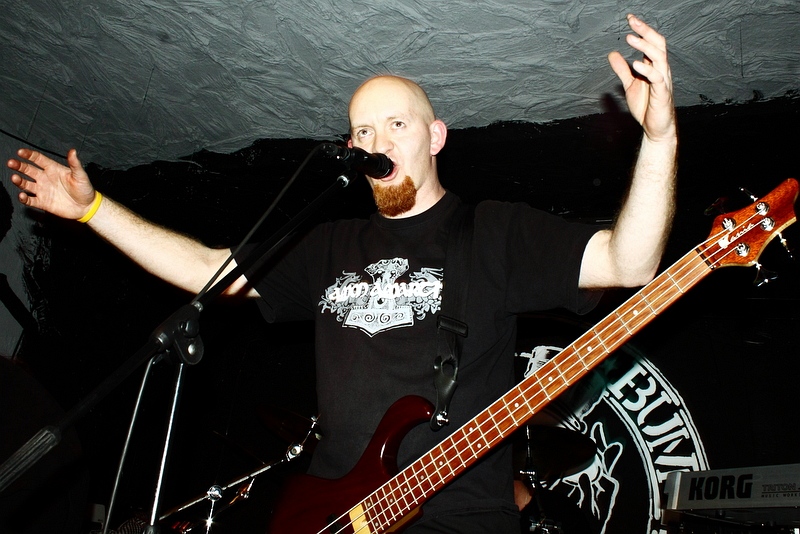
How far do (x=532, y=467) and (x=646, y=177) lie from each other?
2006 millimetres

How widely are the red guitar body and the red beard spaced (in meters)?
0.74

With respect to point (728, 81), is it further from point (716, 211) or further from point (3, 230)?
point (3, 230)

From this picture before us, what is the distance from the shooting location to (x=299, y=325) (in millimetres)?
4652

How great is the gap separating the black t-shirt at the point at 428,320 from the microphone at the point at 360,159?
384 millimetres

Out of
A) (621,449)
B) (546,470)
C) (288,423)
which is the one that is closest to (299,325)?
(288,423)

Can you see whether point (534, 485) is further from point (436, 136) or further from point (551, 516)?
point (436, 136)

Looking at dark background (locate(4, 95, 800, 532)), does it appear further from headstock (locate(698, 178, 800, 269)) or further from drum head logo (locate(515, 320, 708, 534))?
headstock (locate(698, 178, 800, 269))

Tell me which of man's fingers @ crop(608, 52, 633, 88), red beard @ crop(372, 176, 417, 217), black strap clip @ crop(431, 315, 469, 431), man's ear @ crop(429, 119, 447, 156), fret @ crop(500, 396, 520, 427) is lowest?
fret @ crop(500, 396, 520, 427)

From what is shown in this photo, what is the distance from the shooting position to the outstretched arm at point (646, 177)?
1452mm

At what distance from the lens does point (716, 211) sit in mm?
1807

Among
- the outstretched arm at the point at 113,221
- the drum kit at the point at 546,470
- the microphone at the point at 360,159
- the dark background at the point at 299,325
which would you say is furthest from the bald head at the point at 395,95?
the drum kit at the point at 546,470

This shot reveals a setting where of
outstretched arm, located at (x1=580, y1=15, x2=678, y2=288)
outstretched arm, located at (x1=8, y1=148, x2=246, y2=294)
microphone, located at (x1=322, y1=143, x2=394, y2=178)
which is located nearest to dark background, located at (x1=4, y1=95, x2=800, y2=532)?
outstretched arm, located at (x1=8, y1=148, x2=246, y2=294)

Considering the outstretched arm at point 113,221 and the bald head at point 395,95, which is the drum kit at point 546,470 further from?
the outstretched arm at point 113,221

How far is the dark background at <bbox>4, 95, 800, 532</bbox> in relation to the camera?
11.0 ft
